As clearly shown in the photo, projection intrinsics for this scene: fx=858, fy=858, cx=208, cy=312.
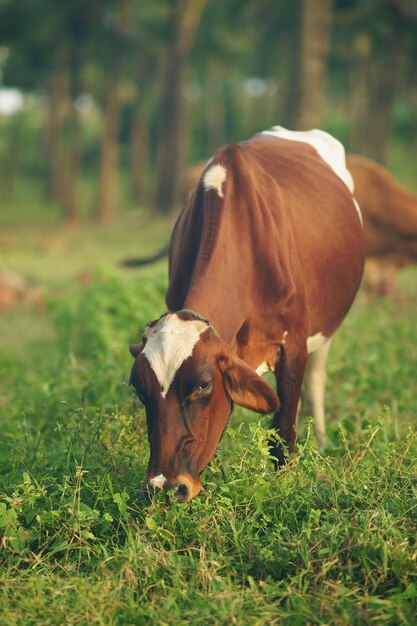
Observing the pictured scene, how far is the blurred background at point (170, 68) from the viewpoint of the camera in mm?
17513

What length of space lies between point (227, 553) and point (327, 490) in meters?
0.55

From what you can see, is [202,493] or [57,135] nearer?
[202,493]

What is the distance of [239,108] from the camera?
4825 centimetres

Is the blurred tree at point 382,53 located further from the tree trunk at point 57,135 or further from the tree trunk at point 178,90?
the tree trunk at point 57,135

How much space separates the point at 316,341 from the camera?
16.7 feet

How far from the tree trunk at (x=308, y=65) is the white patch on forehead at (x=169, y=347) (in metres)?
10.1

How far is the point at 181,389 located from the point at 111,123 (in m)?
22.1

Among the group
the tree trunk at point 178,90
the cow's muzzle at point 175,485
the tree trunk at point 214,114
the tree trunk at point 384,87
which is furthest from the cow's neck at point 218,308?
the tree trunk at point 214,114

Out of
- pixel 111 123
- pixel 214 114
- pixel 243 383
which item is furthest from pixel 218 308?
pixel 214 114

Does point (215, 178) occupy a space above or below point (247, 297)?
above

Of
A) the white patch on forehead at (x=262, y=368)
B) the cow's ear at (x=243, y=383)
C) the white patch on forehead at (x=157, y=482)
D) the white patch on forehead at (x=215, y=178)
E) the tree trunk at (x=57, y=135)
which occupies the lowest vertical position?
the tree trunk at (x=57, y=135)

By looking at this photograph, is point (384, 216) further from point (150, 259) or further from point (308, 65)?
point (308, 65)

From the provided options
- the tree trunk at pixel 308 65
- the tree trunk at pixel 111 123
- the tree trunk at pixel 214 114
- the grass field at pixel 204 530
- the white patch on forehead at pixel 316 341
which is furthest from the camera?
the tree trunk at pixel 214 114

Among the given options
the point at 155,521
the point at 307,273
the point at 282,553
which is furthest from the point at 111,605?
the point at 307,273
